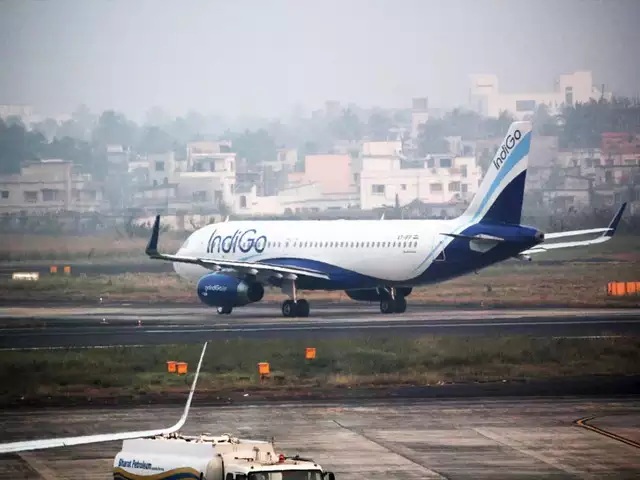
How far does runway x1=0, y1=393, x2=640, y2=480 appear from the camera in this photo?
32469 mm

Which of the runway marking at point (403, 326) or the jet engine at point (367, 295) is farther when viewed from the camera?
the jet engine at point (367, 295)

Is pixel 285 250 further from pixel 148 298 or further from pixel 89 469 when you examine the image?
pixel 89 469

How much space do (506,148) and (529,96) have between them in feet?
263

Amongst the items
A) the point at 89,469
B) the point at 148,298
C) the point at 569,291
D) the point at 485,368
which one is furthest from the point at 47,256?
the point at 89,469

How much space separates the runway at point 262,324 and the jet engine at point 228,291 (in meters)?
0.77

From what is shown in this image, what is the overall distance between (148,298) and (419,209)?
157 ft

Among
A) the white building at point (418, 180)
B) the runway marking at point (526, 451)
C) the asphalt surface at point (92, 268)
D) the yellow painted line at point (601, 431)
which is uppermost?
the white building at point (418, 180)

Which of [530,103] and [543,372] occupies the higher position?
[530,103]

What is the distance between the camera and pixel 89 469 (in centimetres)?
3241

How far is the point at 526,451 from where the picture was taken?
34.9m

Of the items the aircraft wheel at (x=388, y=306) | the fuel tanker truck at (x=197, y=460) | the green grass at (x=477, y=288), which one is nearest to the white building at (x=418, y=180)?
the green grass at (x=477, y=288)

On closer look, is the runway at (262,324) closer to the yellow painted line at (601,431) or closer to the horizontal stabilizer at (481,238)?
the horizontal stabilizer at (481,238)

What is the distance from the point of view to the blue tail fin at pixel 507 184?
70.6m

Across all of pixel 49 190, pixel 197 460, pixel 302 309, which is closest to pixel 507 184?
pixel 302 309
